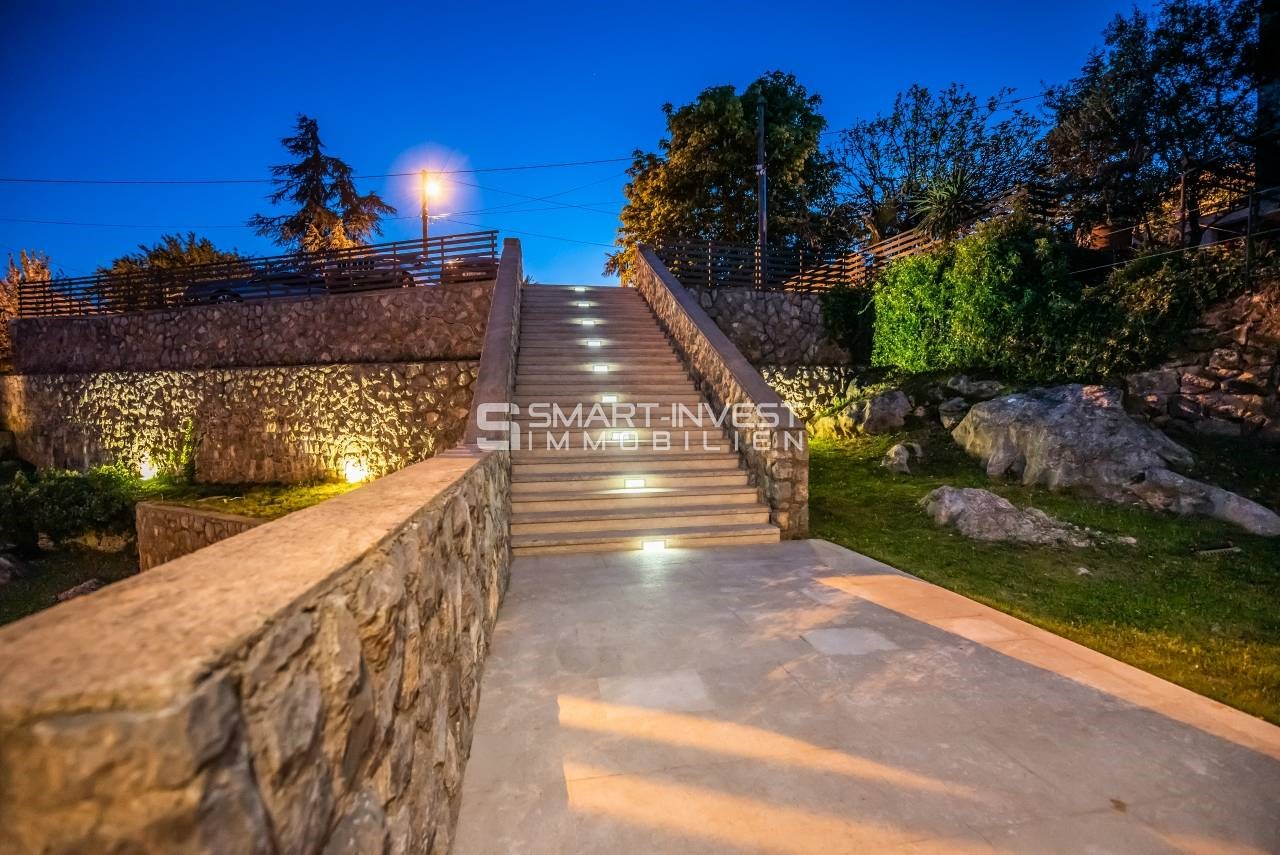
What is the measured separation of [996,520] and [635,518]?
3660 millimetres

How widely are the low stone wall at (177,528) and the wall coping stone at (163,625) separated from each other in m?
8.40

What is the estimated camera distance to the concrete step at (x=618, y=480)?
5.91m

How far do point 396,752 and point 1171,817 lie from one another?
103 inches

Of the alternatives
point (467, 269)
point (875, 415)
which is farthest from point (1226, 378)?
point (467, 269)

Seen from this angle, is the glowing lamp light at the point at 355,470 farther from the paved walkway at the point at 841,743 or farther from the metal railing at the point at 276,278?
the paved walkway at the point at 841,743

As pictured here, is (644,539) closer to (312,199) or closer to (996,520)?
(996,520)

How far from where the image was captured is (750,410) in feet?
20.5

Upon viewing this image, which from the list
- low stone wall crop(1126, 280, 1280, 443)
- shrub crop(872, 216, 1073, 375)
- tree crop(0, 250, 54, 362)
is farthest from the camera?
tree crop(0, 250, 54, 362)

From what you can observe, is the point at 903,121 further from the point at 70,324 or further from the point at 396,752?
the point at 70,324

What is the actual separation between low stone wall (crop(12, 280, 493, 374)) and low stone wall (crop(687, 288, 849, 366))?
202 inches

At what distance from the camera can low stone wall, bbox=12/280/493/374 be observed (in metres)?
10.9

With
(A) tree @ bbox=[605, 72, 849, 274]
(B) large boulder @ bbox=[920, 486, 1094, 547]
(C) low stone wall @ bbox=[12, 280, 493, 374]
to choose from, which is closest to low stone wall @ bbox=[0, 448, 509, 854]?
(B) large boulder @ bbox=[920, 486, 1094, 547]

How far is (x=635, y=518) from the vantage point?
552cm

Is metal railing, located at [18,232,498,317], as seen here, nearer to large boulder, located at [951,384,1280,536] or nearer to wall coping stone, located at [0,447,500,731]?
large boulder, located at [951,384,1280,536]
